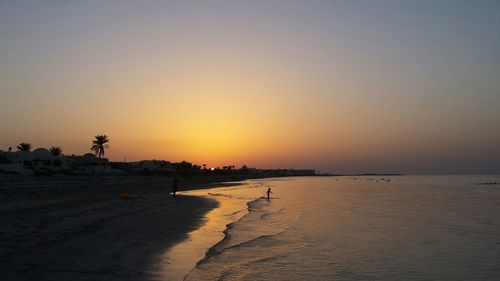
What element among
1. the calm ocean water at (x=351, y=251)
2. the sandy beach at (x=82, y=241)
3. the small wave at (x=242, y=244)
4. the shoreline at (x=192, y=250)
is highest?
→ the sandy beach at (x=82, y=241)

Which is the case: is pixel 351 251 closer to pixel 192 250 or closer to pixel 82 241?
pixel 192 250

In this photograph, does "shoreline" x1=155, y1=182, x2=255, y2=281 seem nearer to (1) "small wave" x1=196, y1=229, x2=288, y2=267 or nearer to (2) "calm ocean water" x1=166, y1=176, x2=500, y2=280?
(1) "small wave" x1=196, y1=229, x2=288, y2=267

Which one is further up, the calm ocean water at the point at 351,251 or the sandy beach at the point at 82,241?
the sandy beach at the point at 82,241

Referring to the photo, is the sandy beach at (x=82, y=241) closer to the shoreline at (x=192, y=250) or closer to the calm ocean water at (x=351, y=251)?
the shoreline at (x=192, y=250)

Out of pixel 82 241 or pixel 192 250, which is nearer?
pixel 82 241

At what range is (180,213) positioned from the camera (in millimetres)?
29859

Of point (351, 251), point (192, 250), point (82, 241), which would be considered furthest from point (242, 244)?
point (82, 241)

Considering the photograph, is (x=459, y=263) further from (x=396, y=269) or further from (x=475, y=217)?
(x=475, y=217)

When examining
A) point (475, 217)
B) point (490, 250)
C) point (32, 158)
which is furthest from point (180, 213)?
point (32, 158)

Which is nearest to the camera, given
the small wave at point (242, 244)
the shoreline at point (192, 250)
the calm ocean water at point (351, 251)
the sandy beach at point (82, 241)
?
the sandy beach at point (82, 241)

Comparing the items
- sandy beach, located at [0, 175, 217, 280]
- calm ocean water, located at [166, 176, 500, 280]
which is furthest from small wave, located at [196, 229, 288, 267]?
sandy beach, located at [0, 175, 217, 280]

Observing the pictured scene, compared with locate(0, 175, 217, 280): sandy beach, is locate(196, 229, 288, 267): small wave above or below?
below

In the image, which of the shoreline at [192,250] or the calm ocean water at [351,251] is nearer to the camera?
the shoreline at [192,250]

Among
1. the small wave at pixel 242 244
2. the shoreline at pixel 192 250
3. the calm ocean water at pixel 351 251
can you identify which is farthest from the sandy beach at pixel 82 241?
the calm ocean water at pixel 351 251
